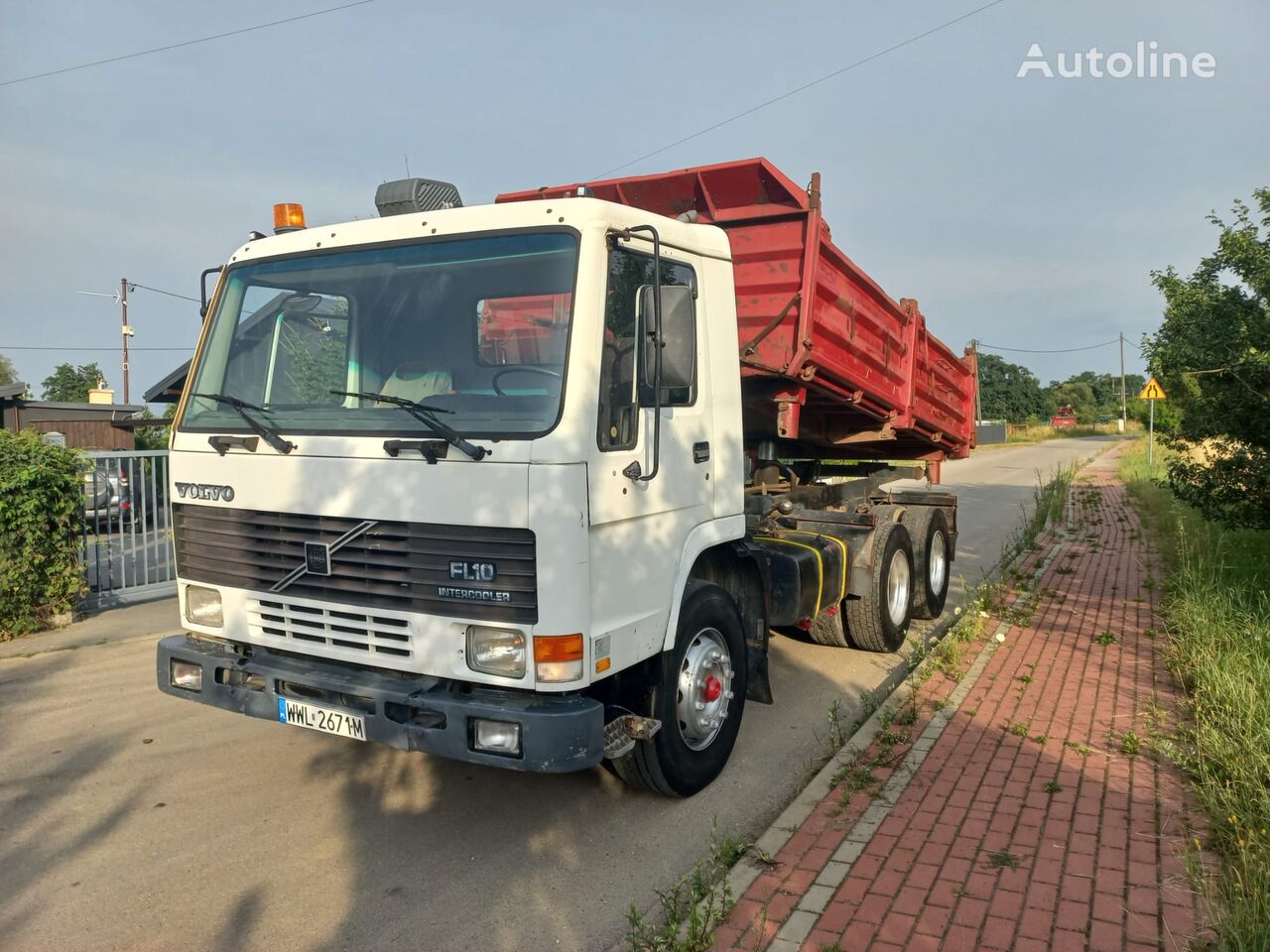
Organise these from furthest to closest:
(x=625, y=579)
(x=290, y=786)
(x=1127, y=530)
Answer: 1. (x=1127, y=530)
2. (x=290, y=786)
3. (x=625, y=579)

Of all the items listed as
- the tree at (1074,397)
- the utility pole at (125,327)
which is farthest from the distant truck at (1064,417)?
the utility pole at (125,327)

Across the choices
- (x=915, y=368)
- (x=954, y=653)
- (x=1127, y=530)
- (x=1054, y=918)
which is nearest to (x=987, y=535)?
(x=1127, y=530)

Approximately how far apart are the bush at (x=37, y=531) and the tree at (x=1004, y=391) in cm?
8381

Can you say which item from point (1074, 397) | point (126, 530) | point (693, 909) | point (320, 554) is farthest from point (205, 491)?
point (1074, 397)

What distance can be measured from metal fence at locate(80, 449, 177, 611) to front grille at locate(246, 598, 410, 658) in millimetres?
4677

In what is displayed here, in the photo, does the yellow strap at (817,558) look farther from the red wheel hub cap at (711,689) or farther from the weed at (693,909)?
the weed at (693,909)

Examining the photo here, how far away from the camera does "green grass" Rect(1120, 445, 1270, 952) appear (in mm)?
3045

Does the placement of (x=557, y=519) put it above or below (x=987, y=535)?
above

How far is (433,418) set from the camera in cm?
359

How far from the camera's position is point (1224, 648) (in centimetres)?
543

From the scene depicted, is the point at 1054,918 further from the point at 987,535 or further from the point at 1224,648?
the point at 987,535

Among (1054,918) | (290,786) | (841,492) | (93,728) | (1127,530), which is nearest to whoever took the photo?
(1054,918)

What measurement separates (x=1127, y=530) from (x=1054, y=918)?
11.3 m

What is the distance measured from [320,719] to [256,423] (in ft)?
4.32
